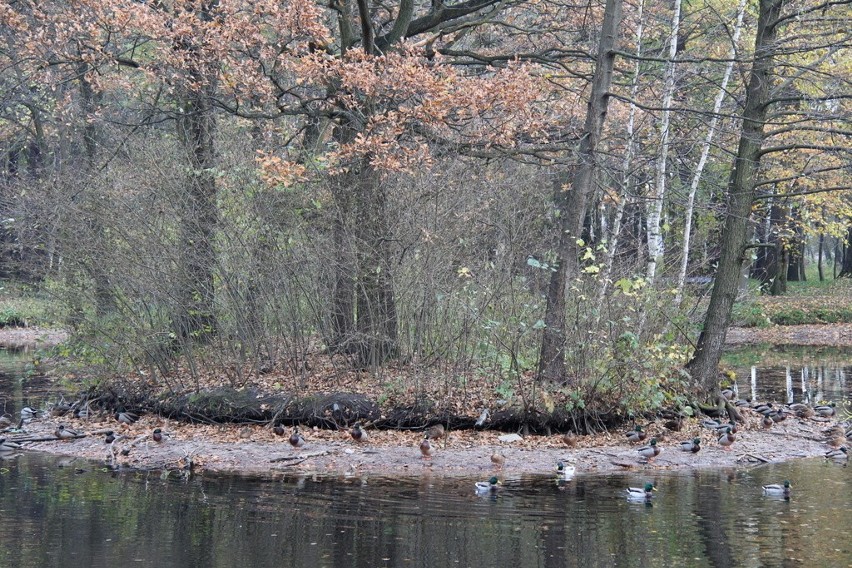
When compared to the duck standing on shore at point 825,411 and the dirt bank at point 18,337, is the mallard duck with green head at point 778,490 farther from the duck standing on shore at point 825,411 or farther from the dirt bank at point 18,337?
the dirt bank at point 18,337

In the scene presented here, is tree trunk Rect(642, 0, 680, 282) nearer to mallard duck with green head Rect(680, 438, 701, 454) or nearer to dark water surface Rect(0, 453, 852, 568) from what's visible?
mallard duck with green head Rect(680, 438, 701, 454)

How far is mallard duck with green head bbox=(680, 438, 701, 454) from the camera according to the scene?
46.3 ft

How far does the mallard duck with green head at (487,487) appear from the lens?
38.2ft

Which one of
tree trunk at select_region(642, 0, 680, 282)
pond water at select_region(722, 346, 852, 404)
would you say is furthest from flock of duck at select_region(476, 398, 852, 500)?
tree trunk at select_region(642, 0, 680, 282)

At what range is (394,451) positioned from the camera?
545 inches

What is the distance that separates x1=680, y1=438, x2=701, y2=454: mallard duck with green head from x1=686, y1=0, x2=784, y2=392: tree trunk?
6.84 feet

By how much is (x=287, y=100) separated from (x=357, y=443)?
6.68 m

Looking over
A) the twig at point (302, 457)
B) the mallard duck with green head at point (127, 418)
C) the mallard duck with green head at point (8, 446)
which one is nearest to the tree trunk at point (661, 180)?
the twig at point (302, 457)

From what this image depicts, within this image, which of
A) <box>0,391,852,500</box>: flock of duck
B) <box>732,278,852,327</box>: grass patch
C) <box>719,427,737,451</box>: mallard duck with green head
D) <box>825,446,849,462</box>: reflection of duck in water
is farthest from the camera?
<box>732,278,852,327</box>: grass patch

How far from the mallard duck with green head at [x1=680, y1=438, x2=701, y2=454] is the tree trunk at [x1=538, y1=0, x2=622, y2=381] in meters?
1.97

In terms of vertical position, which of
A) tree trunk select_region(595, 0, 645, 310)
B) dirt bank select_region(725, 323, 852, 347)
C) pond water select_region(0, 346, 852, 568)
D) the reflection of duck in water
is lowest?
pond water select_region(0, 346, 852, 568)

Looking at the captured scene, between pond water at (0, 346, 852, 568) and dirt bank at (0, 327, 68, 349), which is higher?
dirt bank at (0, 327, 68, 349)

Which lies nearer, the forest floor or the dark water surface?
the dark water surface

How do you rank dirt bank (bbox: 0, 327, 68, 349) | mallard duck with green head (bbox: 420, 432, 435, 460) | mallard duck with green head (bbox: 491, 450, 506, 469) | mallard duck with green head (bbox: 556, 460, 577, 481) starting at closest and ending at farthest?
mallard duck with green head (bbox: 556, 460, 577, 481)
mallard duck with green head (bbox: 491, 450, 506, 469)
mallard duck with green head (bbox: 420, 432, 435, 460)
dirt bank (bbox: 0, 327, 68, 349)
